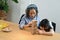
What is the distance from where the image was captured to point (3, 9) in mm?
4188

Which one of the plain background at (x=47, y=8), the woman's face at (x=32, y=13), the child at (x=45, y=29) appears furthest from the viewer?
the plain background at (x=47, y=8)

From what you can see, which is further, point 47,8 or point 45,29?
point 47,8

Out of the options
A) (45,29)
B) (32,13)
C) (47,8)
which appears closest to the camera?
(45,29)

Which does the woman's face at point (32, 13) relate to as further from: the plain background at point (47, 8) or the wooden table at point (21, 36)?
the plain background at point (47, 8)

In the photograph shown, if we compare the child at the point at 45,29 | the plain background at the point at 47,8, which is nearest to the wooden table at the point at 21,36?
the child at the point at 45,29

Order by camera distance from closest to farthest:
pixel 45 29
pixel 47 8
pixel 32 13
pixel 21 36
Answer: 1. pixel 21 36
2. pixel 45 29
3. pixel 32 13
4. pixel 47 8

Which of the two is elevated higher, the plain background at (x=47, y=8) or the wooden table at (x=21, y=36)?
the plain background at (x=47, y=8)

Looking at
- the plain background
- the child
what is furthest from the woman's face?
the plain background

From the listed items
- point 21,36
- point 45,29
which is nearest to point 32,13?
point 45,29

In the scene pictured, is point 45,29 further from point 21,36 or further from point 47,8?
point 47,8

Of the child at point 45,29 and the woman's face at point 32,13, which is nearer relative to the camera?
the child at point 45,29

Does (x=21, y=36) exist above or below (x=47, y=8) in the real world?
below

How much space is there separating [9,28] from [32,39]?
0.52 m

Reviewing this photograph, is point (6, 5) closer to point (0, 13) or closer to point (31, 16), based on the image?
point (0, 13)
